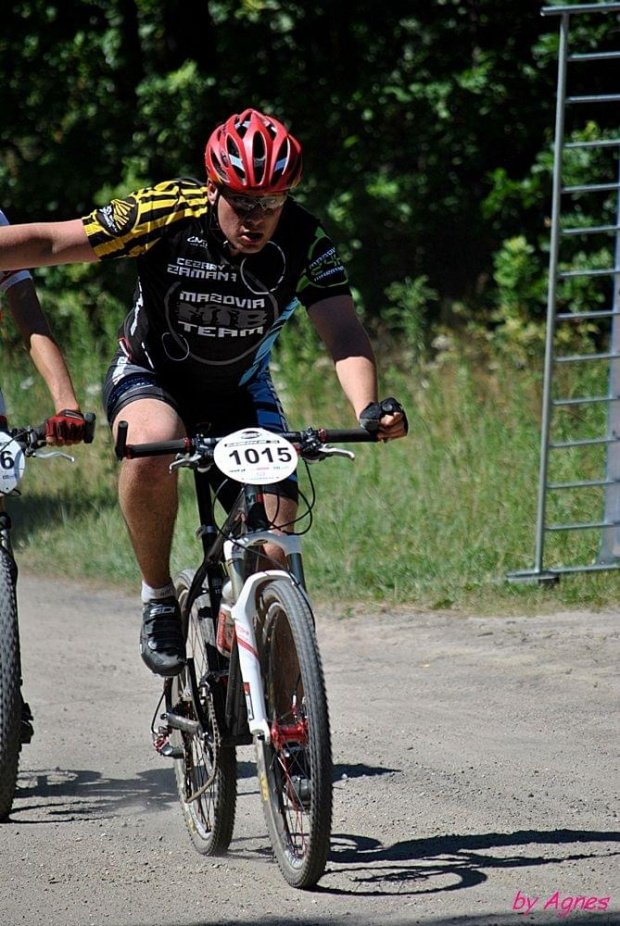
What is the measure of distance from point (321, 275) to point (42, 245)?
2.95 ft

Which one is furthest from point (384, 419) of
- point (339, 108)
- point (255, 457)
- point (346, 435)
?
point (339, 108)

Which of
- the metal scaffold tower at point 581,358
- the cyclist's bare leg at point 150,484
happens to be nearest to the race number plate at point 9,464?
the cyclist's bare leg at point 150,484

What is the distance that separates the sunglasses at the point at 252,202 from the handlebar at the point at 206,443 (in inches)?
29.9

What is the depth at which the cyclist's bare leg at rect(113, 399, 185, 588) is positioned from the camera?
14.0 ft

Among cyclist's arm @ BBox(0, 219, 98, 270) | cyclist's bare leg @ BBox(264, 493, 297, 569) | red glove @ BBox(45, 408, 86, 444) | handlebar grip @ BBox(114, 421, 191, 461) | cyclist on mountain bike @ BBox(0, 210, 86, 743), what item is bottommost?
cyclist's bare leg @ BBox(264, 493, 297, 569)

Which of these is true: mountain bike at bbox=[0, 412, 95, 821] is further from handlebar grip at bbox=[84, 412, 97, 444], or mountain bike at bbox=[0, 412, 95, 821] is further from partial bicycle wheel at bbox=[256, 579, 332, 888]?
partial bicycle wheel at bbox=[256, 579, 332, 888]

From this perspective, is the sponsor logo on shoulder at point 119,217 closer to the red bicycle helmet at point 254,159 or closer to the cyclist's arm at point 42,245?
the cyclist's arm at point 42,245

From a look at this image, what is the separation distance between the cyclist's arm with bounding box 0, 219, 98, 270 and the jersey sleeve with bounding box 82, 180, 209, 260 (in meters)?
0.04

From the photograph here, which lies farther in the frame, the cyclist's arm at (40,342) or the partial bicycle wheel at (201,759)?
the cyclist's arm at (40,342)

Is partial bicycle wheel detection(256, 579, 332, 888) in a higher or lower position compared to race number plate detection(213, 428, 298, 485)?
lower

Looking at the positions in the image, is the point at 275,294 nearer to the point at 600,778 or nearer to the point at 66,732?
the point at 600,778

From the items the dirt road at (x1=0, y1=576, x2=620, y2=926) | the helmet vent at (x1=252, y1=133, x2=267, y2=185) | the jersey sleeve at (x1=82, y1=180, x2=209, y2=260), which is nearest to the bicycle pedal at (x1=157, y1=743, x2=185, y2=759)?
the dirt road at (x1=0, y1=576, x2=620, y2=926)

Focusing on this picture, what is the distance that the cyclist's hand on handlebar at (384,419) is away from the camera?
3982 mm

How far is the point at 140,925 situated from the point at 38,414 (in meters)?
8.89
